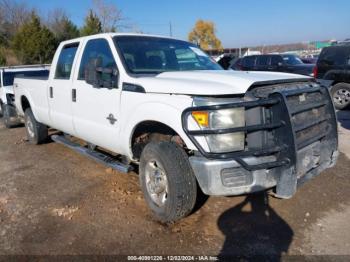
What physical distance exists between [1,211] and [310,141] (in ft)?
11.5

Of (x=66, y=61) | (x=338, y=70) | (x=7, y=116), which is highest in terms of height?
(x=66, y=61)

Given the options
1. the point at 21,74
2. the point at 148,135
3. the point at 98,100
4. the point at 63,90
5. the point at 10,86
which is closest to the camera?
the point at 148,135

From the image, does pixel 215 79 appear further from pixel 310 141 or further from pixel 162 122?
pixel 310 141

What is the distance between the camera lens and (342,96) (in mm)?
10602

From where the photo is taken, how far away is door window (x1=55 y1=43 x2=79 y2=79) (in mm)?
5180

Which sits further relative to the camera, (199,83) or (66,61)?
(66,61)

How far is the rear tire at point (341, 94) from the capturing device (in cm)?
1048

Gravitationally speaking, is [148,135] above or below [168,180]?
above

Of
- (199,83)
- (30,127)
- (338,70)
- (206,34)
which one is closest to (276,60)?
(338,70)

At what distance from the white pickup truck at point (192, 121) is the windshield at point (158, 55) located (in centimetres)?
2

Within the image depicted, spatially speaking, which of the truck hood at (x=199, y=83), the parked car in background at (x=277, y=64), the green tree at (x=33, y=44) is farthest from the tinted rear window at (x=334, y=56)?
the green tree at (x=33, y=44)

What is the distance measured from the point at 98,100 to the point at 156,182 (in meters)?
1.40

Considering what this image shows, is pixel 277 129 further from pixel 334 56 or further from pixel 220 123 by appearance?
pixel 334 56

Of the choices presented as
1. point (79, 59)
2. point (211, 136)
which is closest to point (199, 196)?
point (211, 136)
